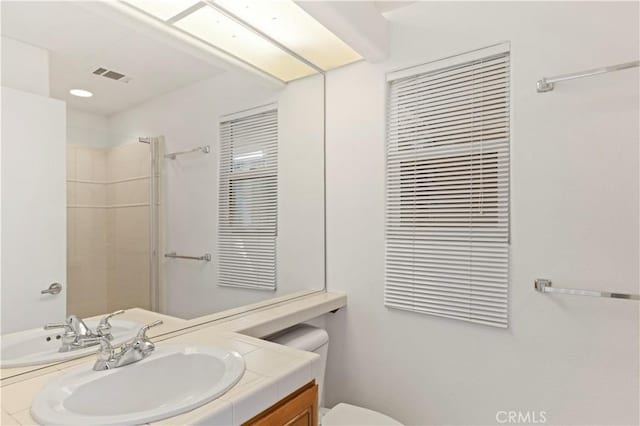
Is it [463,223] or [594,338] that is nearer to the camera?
[594,338]

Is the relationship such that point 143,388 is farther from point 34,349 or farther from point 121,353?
point 34,349

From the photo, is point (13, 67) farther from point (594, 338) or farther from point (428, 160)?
point (594, 338)

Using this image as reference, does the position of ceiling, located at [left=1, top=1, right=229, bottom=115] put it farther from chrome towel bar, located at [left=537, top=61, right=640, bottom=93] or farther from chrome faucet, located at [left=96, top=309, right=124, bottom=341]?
chrome towel bar, located at [left=537, top=61, right=640, bottom=93]

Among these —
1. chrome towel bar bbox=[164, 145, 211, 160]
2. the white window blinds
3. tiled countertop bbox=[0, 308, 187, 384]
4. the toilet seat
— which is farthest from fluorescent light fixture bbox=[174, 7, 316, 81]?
the toilet seat

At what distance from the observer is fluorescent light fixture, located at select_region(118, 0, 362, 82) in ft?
5.01

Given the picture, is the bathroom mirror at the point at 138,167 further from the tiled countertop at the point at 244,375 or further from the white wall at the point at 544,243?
the white wall at the point at 544,243

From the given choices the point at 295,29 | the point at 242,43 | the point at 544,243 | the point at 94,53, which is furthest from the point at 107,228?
the point at 544,243

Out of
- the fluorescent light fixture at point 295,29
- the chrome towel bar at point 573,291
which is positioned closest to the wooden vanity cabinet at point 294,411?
the chrome towel bar at point 573,291

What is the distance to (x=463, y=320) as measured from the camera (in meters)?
1.71

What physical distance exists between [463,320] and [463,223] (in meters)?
0.48

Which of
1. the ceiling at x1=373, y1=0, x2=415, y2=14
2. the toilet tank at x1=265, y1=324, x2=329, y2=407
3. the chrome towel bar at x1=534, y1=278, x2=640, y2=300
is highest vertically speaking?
the ceiling at x1=373, y1=0, x2=415, y2=14

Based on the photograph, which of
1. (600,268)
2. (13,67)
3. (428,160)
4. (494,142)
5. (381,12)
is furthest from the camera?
(381,12)

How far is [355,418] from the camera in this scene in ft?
5.54

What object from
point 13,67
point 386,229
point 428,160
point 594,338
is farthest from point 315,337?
point 13,67
